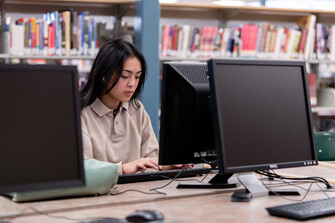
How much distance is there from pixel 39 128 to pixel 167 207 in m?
0.45

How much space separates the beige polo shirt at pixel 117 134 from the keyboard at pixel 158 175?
0.88ft

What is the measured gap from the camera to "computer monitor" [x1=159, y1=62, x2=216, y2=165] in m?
1.77

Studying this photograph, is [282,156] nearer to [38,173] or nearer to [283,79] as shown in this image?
[283,79]

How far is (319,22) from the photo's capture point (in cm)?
467

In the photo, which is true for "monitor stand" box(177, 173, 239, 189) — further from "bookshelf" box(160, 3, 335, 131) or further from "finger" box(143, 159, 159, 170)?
"bookshelf" box(160, 3, 335, 131)

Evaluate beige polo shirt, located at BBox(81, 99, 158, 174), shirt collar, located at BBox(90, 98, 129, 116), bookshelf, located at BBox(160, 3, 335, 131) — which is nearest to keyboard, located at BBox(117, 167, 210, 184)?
beige polo shirt, located at BBox(81, 99, 158, 174)

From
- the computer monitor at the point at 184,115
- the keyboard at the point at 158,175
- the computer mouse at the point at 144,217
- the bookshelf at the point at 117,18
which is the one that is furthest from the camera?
the bookshelf at the point at 117,18

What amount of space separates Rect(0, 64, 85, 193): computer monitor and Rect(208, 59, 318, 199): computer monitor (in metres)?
0.44

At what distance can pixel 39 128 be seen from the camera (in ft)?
4.33

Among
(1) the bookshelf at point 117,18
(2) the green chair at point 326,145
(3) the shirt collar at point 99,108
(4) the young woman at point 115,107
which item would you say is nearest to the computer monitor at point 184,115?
(4) the young woman at point 115,107

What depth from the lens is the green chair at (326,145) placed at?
2590 millimetres

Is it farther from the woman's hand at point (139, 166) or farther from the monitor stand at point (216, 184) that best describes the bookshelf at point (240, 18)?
the monitor stand at point (216, 184)

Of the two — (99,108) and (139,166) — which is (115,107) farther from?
(139,166)

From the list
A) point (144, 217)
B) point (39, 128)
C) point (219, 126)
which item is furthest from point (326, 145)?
point (39, 128)
